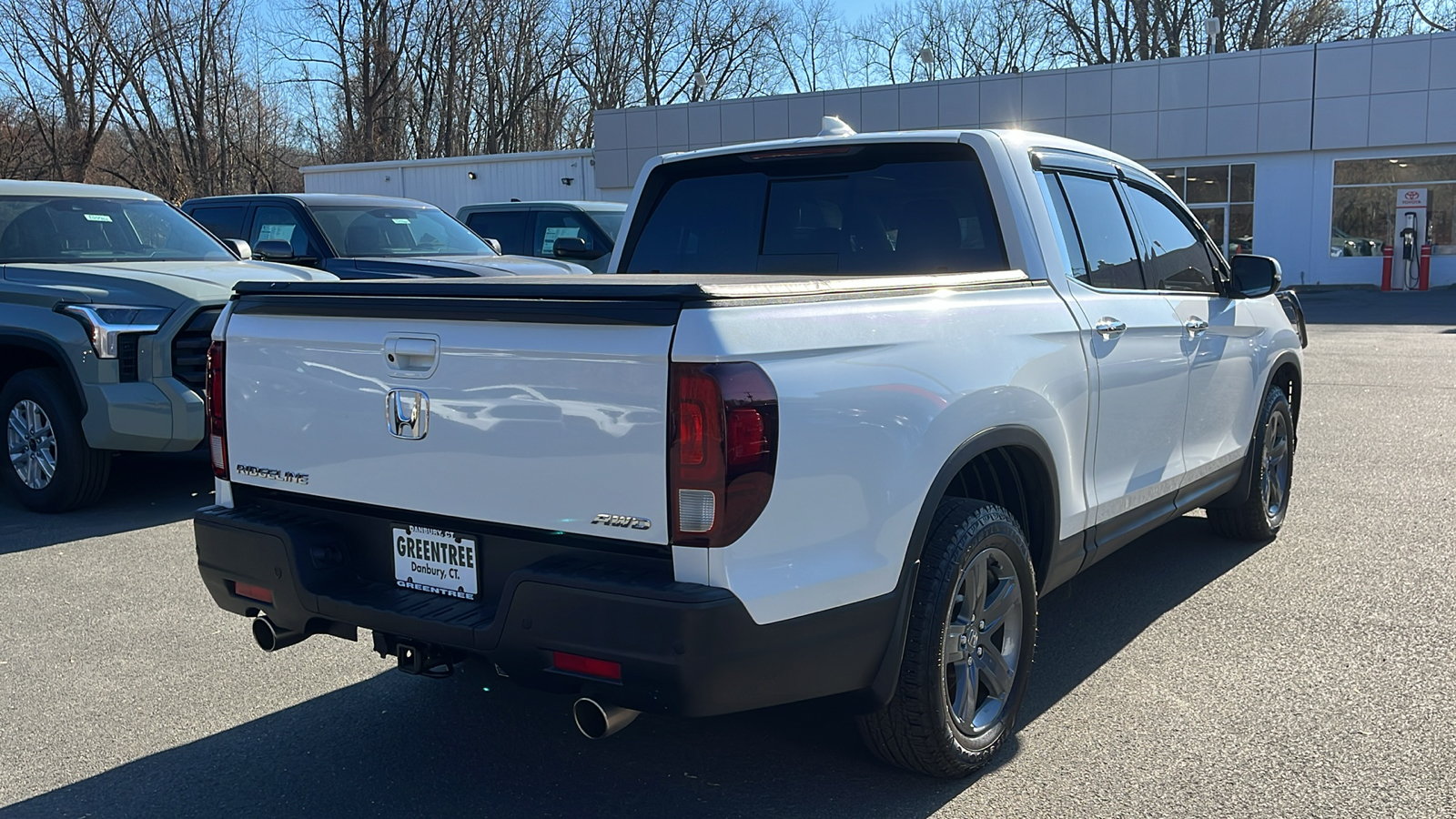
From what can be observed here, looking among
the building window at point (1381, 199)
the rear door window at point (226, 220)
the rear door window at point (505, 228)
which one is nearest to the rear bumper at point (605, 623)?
the rear door window at point (226, 220)

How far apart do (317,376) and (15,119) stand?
40.6m

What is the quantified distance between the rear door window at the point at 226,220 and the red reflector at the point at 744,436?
32.5 feet

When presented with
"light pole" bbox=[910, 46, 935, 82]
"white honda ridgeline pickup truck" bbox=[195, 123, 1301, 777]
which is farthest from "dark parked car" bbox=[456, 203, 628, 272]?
"light pole" bbox=[910, 46, 935, 82]

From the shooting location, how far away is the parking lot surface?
3.39m

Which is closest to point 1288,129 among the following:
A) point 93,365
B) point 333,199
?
point 333,199

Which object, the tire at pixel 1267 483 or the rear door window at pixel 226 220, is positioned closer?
the tire at pixel 1267 483

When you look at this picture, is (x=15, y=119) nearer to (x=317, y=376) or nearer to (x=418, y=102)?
(x=418, y=102)

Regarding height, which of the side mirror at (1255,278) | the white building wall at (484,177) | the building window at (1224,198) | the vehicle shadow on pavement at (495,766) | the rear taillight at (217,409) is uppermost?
the white building wall at (484,177)

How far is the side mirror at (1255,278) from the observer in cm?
539

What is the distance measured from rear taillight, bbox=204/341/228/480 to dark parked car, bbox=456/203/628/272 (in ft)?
31.1

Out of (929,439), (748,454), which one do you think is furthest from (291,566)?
(929,439)

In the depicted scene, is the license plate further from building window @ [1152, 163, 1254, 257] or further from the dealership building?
building window @ [1152, 163, 1254, 257]

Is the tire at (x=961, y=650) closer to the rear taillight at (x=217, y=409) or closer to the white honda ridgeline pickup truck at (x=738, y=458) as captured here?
the white honda ridgeline pickup truck at (x=738, y=458)

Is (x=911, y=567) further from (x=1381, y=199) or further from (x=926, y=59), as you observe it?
(x=926, y=59)
